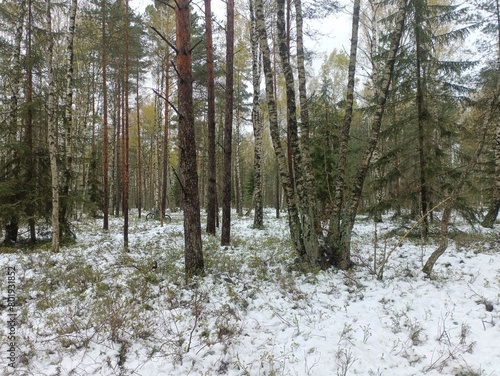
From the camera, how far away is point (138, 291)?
503 centimetres

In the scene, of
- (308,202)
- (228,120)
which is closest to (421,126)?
(308,202)

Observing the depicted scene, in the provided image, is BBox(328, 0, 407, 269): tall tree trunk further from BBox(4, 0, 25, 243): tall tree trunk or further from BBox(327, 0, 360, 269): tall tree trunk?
BBox(4, 0, 25, 243): tall tree trunk

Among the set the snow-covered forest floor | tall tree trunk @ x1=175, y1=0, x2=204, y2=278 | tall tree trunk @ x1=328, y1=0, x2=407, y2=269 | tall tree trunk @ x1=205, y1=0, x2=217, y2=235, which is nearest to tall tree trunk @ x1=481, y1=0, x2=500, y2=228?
the snow-covered forest floor

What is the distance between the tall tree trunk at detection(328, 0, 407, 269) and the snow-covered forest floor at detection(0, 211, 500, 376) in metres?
0.62

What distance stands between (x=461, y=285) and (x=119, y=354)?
5.79 metres

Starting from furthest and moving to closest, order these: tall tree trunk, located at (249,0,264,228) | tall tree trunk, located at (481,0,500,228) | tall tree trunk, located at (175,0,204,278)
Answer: tall tree trunk, located at (249,0,264,228) → tall tree trunk, located at (481,0,500,228) → tall tree trunk, located at (175,0,204,278)

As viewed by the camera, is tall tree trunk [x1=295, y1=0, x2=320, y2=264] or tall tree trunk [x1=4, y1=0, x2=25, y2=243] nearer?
tall tree trunk [x1=295, y1=0, x2=320, y2=264]

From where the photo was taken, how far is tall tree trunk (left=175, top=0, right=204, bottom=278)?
18.2ft

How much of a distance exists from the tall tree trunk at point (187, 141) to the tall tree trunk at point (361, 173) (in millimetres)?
3107

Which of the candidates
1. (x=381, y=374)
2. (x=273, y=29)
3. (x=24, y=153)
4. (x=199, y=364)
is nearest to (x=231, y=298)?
(x=199, y=364)

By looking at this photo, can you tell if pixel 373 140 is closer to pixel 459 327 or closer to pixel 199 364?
pixel 459 327

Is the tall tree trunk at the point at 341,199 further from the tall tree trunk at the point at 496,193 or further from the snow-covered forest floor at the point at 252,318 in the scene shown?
the tall tree trunk at the point at 496,193

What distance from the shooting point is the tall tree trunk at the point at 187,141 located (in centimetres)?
556

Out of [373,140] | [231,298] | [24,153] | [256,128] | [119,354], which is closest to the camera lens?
[119,354]
